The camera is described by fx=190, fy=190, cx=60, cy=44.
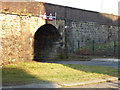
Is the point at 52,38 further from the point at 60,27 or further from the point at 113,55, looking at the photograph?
the point at 113,55

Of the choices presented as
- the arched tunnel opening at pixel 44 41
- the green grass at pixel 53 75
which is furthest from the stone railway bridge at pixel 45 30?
the green grass at pixel 53 75

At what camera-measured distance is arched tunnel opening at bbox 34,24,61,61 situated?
19.4 m

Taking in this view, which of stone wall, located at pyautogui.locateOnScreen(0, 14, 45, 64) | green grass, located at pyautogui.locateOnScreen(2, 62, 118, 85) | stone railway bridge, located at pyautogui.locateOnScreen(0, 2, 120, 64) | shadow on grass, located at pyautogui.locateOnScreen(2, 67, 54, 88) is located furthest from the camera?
stone railway bridge, located at pyautogui.locateOnScreen(0, 2, 120, 64)

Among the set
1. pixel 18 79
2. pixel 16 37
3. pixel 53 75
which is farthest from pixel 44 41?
pixel 18 79

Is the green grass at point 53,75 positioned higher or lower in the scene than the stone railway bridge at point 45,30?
lower

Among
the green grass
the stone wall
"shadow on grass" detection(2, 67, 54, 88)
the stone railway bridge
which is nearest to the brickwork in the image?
the stone railway bridge

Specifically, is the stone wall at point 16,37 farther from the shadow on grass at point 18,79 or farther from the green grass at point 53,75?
the shadow on grass at point 18,79

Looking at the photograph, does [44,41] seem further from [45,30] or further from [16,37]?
[16,37]

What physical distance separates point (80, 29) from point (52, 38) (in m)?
3.89

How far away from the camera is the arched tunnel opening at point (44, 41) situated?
63.7ft

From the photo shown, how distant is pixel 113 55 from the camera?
2084cm

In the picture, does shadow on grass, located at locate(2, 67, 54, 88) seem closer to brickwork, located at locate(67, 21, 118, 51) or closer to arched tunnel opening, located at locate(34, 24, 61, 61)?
arched tunnel opening, located at locate(34, 24, 61, 61)

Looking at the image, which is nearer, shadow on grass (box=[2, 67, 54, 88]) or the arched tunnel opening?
shadow on grass (box=[2, 67, 54, 88])

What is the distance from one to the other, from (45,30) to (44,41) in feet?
4.47
